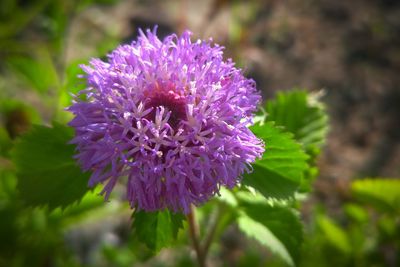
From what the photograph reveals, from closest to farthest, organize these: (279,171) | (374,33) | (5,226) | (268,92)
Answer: (279,171)
(5,226)
(268,92)
(374,33)

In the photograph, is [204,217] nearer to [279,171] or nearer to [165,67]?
[279,171]

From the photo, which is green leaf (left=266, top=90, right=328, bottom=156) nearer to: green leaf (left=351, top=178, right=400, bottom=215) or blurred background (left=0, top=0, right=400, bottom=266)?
green leaf (left=351, top=178, right=400, bottom=215)

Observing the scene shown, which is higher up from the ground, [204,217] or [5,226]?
[204,217]

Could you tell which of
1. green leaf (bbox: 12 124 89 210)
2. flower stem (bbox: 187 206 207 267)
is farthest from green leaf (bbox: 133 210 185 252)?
green leaf (bbox: 12 124 89 210)

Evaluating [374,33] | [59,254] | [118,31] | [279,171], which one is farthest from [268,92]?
[279,171]

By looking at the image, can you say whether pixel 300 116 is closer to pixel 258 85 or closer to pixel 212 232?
pixel 212 232
